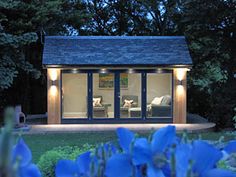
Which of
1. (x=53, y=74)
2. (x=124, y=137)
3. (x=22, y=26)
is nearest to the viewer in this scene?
(x=124, y=137)

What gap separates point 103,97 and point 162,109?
2.09m

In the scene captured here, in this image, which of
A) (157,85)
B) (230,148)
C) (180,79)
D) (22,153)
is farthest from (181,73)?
(22,153)

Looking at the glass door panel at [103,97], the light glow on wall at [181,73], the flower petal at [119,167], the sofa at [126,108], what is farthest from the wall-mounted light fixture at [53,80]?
the flower petal at [119,167]

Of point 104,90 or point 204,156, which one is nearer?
point 204,156

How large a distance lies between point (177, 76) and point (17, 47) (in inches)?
213

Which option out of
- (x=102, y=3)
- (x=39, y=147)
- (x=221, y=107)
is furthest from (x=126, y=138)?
(x=102, y=3)

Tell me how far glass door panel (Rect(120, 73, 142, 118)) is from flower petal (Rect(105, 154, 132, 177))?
1315 centimetres

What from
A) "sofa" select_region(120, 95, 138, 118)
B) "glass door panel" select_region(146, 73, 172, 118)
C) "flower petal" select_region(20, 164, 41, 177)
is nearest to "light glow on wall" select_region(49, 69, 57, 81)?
"sofa" select_region(120, 95, 138, 118)

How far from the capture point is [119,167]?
32.0 inches

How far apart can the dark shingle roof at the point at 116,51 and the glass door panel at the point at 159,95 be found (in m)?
0.69

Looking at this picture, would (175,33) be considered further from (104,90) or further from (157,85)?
(104,90)

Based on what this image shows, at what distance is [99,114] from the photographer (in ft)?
46.1

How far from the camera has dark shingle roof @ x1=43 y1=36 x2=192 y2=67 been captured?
1347 cm

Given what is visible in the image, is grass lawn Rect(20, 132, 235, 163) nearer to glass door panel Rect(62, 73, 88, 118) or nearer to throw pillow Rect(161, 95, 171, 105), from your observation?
glass door panel Rect(62, 73, 88, 118)
